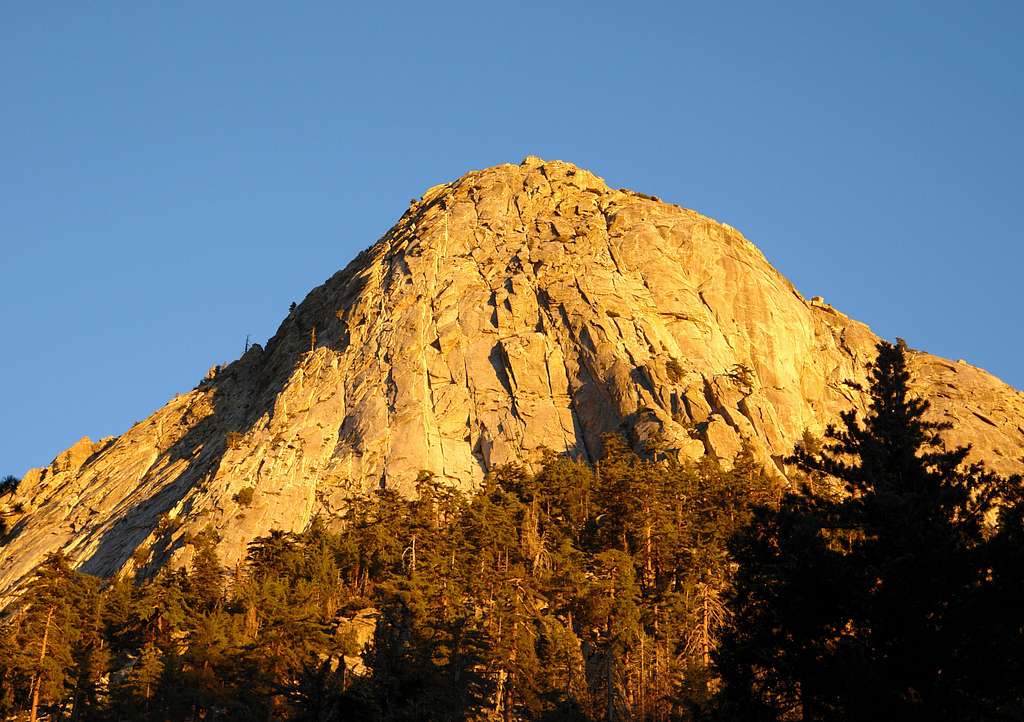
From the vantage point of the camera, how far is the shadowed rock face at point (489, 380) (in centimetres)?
9500

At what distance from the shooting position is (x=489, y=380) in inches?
3996

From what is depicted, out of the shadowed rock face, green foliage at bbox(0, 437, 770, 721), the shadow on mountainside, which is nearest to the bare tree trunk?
green foliage at bbox(0, 437, 770, 721)

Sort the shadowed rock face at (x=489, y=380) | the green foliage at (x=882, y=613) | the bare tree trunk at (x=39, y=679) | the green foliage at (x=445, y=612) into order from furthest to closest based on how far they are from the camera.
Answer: the shadowed rock face at (x=489, y=380) → the bare tree trunk at (x=39, y=679) → the green foliage at (x=445, y=612) → the green foliage at (x=882, y=613)

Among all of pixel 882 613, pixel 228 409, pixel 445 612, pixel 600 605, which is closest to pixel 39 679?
pixel 445 612

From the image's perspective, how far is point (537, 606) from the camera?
6594 centimetres

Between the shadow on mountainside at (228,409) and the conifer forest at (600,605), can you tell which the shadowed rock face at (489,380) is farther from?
the conifer forest at (600,605)

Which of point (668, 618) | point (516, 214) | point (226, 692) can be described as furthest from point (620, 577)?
point (516, 214)

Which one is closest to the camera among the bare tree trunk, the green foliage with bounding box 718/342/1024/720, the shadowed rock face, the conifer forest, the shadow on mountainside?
the green foliage with bounding box 718/342/1024/720

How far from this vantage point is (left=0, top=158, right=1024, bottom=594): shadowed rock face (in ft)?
312

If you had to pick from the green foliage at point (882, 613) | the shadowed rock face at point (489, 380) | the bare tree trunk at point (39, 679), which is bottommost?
the green foliage at point (882, 613)

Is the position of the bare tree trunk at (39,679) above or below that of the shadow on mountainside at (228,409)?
below

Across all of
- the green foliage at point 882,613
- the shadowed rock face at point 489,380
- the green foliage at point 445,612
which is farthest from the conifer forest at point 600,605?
the shadowed rock face at point 489,380

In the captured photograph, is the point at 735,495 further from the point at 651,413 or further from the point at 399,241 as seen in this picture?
the point at 399,241

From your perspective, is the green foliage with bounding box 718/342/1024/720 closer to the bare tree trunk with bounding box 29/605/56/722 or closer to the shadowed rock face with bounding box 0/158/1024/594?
the bare tree trunk with bounding box 29/605/56/722
